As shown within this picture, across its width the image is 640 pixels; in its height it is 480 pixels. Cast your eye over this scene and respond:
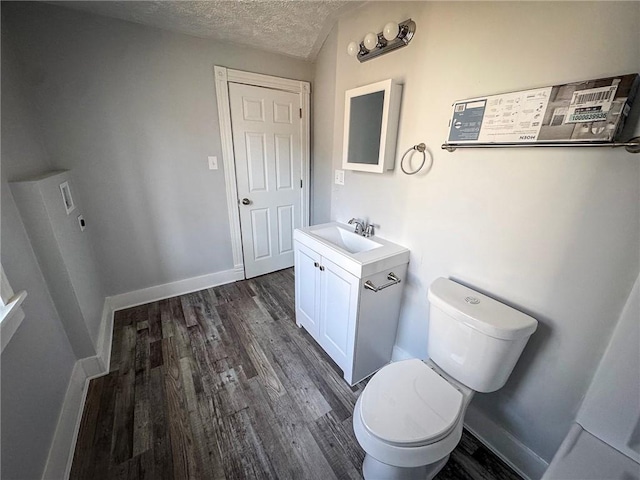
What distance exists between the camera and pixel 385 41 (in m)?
1.36

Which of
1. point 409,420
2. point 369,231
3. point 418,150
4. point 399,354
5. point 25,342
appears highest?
point 418,150

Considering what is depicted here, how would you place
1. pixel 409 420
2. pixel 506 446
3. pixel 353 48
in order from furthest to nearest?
1. pixel 353 48
2. pixel 506 446
3. pixel 409 420

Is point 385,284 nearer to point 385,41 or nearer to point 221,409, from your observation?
point 221,409

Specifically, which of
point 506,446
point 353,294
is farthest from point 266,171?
point 506,446

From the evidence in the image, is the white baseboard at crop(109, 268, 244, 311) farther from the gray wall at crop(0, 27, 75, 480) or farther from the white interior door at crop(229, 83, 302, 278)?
the gray wall at crop(0, 27, 75, 480)

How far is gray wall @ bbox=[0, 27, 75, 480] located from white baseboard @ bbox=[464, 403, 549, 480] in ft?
6.17

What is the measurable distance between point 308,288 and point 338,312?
1.10 feet

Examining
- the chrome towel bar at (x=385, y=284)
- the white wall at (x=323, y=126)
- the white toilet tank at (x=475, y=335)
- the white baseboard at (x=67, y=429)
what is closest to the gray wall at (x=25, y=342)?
the white baseboard at (x=67, y=429)

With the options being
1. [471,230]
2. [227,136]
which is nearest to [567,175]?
[471,230]

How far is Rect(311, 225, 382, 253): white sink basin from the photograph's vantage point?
1.70 meters

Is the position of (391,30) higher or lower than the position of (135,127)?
higher

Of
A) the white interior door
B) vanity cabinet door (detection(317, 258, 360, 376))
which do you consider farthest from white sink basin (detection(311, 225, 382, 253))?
the white interior door

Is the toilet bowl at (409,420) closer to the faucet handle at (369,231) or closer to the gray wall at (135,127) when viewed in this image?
the faucet handle at (369,231)

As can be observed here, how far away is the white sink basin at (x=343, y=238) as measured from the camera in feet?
5.57
